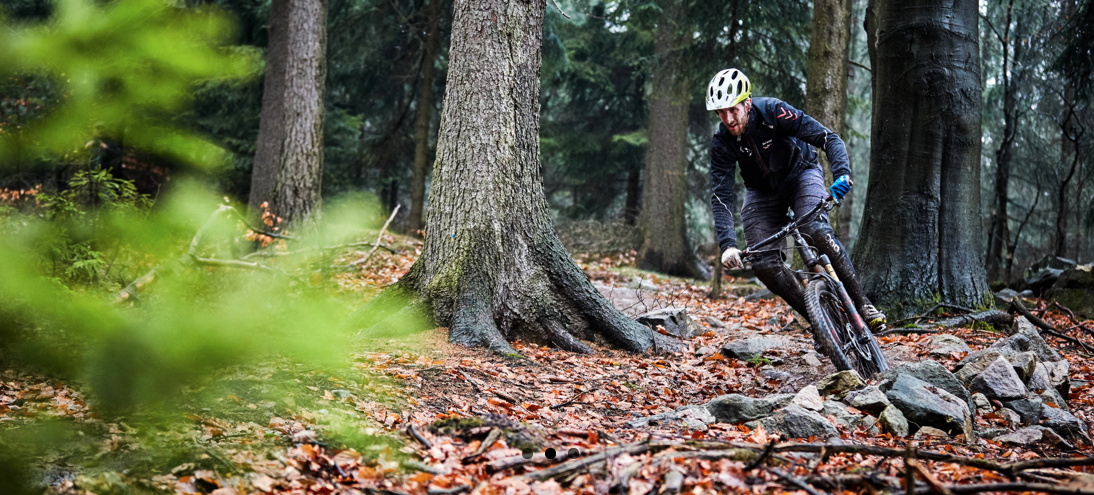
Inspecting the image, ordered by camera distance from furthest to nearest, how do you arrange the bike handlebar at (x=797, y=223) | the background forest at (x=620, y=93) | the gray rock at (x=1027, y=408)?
the background forest at (x=620, y=93), the bike handlebar at (x=797, y=223), the gray rock at (x=1027, y=408)

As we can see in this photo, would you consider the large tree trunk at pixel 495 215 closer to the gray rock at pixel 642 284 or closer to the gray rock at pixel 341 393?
the gray rock at pixel 341 393

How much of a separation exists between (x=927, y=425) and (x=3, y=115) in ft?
12.9

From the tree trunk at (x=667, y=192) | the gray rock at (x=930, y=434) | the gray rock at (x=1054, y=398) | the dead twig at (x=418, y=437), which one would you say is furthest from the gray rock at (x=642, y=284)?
the dead twig at (x=418, y=437)

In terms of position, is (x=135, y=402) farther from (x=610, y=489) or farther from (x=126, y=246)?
(x=610, y=489)

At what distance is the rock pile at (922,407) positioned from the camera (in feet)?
11.6

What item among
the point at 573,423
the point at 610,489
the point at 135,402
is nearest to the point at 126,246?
the point at 135,402

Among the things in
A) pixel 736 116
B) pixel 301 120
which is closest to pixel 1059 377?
pixel 736 116

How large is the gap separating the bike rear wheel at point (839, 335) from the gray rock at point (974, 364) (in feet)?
1.46

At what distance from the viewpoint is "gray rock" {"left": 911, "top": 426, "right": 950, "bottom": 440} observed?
3.52 m

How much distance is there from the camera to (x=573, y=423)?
12.1 ft

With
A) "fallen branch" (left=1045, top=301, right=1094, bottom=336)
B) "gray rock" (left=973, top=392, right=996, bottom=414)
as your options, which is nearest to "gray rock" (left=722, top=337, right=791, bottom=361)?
"gray rock" (left=973, top=392, right=996, bottom=414)

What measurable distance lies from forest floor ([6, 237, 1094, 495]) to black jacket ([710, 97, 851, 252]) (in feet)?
4.52

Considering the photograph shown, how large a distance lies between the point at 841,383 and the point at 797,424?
3.15ft

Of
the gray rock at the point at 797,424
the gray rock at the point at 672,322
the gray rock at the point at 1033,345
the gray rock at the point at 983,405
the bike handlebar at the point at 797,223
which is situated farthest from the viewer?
the gray rock at the point at 672,322
